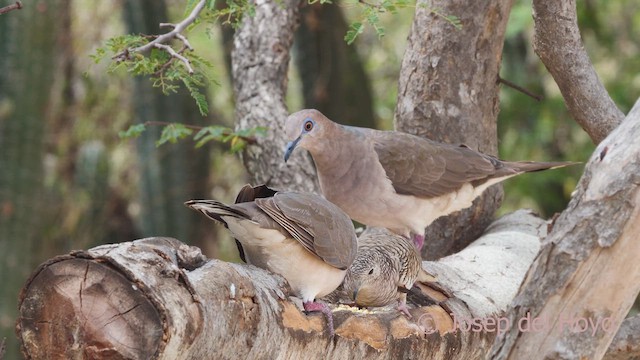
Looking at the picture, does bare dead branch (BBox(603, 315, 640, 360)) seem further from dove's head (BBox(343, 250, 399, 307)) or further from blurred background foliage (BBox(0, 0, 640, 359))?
blurred background foliage (BBox(0, 0, 640, 359))

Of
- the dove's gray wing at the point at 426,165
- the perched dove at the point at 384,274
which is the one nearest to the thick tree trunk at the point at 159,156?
the dove's gray wing at the point at 426,165

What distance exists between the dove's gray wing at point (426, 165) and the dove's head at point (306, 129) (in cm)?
40

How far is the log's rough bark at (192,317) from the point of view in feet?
8.26

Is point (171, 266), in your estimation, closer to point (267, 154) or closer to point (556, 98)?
point (267, 154)

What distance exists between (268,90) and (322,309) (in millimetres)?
2609

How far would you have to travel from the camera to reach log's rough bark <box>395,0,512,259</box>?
5355 mm

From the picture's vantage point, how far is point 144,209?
8531 mm

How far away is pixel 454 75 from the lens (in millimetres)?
5441

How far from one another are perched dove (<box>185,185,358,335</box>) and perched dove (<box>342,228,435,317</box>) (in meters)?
0.21

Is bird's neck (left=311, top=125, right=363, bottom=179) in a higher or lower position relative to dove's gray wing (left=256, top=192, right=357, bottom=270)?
higher

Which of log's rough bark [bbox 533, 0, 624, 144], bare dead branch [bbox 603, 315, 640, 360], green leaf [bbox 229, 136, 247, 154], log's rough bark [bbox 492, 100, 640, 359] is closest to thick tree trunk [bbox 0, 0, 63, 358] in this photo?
green leaf [bbox 229, 136, 247, 154]

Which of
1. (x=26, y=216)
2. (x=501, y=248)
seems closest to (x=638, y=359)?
(x=501, y=248)

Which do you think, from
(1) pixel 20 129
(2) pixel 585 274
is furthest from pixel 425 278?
(1) pixel 20 129

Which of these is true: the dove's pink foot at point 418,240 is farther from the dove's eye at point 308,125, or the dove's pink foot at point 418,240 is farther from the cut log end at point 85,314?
the cut log end at point 85,314
